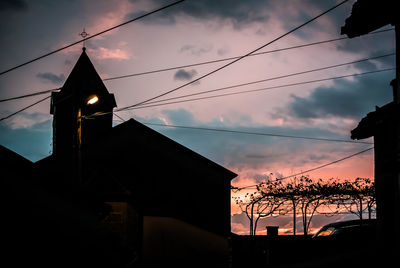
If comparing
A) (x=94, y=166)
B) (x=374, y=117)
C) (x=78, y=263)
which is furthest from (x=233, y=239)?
(x=78, y=263)

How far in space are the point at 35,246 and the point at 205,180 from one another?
1684 cm

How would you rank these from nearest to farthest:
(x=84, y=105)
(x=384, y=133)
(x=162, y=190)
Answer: (x=384, y=133), (x=162, y=190), (x=84, y=105)

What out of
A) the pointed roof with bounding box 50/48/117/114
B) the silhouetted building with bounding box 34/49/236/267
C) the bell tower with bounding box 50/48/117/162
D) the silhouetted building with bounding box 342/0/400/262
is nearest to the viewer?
the silhouetted building with bounding box 342/0/400/262

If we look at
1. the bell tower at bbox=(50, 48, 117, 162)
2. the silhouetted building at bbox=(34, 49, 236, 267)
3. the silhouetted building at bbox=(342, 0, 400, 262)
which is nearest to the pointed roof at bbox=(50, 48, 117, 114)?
the bell tower at bbox=(50, 48, 117, 162)

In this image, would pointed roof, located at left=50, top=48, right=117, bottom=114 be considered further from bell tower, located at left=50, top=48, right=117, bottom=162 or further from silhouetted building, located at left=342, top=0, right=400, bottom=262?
silhouetted building, located at left=342, top=0, right=400, bottom=262

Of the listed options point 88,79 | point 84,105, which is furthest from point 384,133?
point 88,79

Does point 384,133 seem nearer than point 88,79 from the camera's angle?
Yes

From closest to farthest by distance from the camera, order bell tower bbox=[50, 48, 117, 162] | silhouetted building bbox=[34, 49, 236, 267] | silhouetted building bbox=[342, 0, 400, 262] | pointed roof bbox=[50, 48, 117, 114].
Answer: silhouetted building bbox=[342, 0, 400, 262] → silhouetted building bbox=[34, 49, 236, 267] → bell tower bbox=[50, 48, 117, 162] → pointed roof bbox=[50, 48, 117, 114]

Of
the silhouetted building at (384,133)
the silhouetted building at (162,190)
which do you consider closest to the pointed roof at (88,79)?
the silhouetted building at (162,190)

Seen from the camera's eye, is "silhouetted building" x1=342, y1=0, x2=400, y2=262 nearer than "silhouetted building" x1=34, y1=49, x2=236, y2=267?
Yes

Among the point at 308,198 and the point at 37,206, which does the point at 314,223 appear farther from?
the point at 37,206

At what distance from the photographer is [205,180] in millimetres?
21344

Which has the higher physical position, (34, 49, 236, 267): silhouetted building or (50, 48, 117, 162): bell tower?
(50, 48, 117, 162): bell tower

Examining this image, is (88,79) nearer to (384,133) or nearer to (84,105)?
(84,105)
